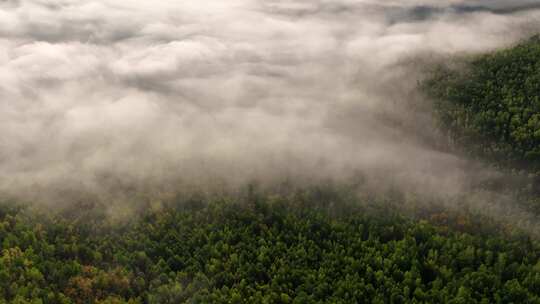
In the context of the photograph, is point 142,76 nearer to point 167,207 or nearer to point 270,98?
point 270,98

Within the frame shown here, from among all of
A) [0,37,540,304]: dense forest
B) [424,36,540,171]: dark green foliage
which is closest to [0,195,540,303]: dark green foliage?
[0,37,540,304]: dense forest

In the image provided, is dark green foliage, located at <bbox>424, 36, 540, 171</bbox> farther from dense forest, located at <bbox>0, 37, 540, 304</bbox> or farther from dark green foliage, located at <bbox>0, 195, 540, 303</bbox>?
dark green foliage, located at <bbox>0, 195, 540, 303</bbox>

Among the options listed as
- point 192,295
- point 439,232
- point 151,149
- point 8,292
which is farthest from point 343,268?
point 151,149

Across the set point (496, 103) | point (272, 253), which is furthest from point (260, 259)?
point (496, 103)

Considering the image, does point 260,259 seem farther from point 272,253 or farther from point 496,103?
point 496,103

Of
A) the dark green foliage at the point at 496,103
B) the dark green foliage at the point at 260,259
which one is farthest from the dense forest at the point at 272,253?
the dark green foliage at the point at 496,103
